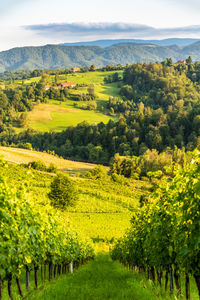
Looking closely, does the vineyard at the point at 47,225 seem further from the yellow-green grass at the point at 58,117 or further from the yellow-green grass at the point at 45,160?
the yellow-green grass at the point at 58,117

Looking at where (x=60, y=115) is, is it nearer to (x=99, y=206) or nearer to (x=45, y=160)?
(x=45, y=160)

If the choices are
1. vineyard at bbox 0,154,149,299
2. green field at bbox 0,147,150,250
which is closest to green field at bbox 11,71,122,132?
green field at bbox 0,147,150,250

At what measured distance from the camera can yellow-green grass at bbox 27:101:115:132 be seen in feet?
541

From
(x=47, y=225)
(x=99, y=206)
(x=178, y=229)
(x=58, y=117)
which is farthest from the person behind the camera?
(x=58, y=117)

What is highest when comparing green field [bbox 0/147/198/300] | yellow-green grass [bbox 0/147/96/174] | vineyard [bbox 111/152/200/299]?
vineyard [bbox 111/152/200/299]

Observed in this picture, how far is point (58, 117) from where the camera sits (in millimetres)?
173750

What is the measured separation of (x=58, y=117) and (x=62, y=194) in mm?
127816

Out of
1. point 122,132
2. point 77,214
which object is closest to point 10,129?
point 122,132

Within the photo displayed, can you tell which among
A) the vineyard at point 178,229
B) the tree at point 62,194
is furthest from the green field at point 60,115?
the vineyard at point 178,229

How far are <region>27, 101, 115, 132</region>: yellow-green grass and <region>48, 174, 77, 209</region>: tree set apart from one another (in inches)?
4341

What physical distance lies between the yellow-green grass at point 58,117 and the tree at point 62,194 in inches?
4341

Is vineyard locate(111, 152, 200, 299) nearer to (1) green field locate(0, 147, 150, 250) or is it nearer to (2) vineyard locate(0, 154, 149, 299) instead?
(2) vineyard locate(0, 154, 149, 299)

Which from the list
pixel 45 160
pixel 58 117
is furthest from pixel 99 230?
pixel 58 117

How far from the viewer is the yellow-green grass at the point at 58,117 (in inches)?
6491
